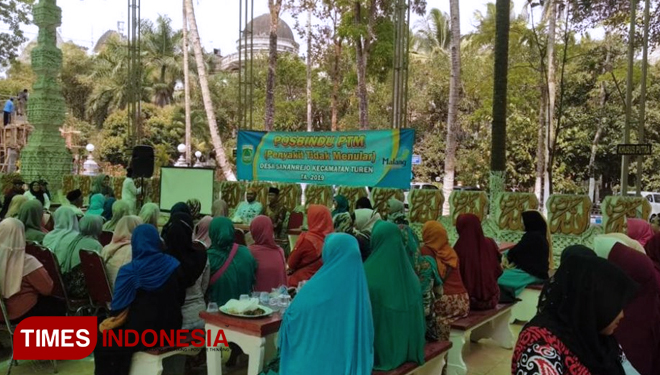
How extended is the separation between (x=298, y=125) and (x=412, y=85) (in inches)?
225

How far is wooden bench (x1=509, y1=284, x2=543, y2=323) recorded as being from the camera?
501 cm

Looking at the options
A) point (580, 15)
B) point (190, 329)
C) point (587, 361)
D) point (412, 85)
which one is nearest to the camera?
point (587, 361)

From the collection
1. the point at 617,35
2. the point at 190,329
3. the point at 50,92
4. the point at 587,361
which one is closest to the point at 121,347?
the point at 190,329

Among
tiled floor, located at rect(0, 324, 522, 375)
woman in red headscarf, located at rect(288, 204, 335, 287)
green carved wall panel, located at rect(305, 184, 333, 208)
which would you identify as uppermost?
green carved wall panel, located at rect(305, 184, 333, 208)

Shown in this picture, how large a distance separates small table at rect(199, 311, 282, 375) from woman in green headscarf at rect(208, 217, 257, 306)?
46 cm

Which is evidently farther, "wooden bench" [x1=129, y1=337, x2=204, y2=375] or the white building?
the white building

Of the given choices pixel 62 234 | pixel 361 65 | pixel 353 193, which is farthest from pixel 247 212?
pixel 361 65

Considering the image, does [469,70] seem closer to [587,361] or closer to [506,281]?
[506,281]

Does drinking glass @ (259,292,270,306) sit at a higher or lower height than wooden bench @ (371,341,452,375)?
higher

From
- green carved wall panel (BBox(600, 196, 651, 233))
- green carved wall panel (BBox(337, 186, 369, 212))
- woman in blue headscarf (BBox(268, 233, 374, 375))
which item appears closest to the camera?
woman in blue headscarf (BBox(268, 233, 374, 375))

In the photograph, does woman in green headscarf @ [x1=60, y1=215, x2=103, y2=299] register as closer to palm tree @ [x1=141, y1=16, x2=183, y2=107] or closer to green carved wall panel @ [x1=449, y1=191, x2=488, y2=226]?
green carved wall panel @ [x1=449, y1=191, x2=488, y2=226]

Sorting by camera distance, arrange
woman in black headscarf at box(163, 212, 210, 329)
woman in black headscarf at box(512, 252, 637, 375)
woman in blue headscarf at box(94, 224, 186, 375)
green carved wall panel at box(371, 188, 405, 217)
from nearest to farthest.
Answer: woman in black headscarf at box(512, 252, 637, 375) < woman in blue headscarf at box(94, 224, 186, 375) < woman in black headscarf at box(163, 212, 210, 329) < green carved wall panel at box(371, 188, 405, 217)

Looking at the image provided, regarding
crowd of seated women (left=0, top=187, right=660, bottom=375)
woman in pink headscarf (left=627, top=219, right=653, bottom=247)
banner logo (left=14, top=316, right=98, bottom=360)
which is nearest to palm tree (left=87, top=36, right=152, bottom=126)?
crowd of seated women (left=0, top=187, right=660, bottom=375)

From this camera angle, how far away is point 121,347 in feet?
10.0
